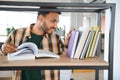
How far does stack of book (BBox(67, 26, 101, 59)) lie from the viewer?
114cm

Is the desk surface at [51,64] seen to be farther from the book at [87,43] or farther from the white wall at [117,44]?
the white wall at [117,44]

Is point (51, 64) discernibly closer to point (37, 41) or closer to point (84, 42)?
point (84, 42)

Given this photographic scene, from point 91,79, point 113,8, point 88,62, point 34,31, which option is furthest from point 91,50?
point 91,79

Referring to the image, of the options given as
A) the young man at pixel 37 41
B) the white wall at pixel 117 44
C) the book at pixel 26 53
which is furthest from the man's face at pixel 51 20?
the white wall at pixel 117 44

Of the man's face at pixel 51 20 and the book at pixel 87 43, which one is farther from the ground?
the man's face at pixel 51 20

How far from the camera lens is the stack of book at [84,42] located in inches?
44.9

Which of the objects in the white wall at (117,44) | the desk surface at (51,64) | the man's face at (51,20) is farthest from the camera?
the white wall at (117,44)

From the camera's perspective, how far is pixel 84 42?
3.75ft

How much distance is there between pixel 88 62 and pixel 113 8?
331 mm

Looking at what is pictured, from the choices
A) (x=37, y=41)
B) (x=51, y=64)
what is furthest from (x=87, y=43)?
(x=37, y=41)

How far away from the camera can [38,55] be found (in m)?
1.14

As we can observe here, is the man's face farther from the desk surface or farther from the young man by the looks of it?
the desk surface

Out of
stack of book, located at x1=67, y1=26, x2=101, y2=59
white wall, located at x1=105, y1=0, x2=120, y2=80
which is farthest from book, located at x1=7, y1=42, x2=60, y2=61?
white wall, located at x1=105, y1=0, x2=120, y2=80

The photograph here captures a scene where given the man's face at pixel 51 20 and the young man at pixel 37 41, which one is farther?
the young man at pixel 37 41
